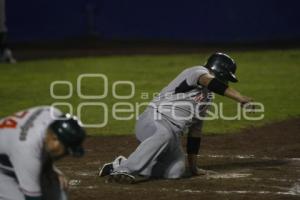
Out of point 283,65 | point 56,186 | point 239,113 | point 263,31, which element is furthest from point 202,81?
point 263,31

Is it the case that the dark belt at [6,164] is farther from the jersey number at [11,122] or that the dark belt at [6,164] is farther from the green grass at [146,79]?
the green grass at [146,79]

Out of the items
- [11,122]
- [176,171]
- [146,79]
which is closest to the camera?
[11,122]

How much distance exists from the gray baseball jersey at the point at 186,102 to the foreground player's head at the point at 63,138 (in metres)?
3.05

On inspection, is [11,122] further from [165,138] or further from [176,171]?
[176,171]

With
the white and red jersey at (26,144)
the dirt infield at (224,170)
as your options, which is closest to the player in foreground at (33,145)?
the white and red jersey at (26,144)

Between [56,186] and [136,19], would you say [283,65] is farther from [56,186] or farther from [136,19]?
[56,186]

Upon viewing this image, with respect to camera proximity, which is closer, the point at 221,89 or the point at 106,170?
the point at 221,89

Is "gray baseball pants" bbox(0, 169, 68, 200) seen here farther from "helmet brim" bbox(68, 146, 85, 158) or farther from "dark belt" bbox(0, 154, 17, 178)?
"helmet brim" bbox(68, 146, 85, 158)

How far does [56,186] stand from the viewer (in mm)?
6070

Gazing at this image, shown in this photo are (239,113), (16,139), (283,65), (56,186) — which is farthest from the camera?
(283,65)

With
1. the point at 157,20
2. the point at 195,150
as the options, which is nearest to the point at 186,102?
the point at 195,150

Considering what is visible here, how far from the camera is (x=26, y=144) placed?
5.46 m

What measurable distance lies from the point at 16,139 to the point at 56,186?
2.30 feet

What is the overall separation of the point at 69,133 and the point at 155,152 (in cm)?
298
